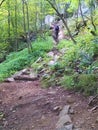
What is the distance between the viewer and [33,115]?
337 inches

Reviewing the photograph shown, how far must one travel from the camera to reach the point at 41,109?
29.1ft

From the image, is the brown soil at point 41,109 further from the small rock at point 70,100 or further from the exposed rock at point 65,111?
the exposed rock at point 65,111

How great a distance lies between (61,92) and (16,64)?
30.8ft

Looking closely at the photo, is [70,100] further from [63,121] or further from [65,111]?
[63,121]

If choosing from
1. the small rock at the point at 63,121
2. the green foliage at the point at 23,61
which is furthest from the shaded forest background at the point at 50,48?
the small rock at the point at 63,121

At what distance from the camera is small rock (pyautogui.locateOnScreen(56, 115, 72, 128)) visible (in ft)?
24.1

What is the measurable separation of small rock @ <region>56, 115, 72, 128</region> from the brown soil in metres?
0.12

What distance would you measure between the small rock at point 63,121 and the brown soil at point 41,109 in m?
0.12

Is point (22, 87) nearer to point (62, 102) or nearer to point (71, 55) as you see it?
point (71, 55)

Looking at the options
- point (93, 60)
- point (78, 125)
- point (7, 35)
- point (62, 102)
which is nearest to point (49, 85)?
point (93, 60)

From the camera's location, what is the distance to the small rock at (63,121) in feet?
24.1

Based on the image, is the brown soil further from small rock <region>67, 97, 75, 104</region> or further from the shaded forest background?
the shaded forest background

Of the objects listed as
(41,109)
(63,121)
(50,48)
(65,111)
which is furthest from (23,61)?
(63,121)

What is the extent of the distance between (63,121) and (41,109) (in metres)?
1.50
